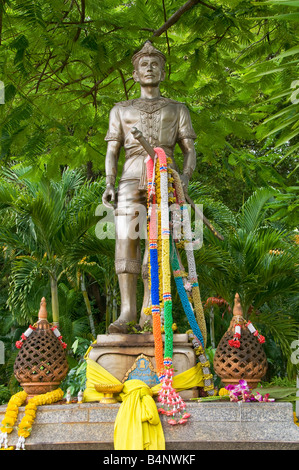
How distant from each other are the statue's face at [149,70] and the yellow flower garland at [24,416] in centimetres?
350

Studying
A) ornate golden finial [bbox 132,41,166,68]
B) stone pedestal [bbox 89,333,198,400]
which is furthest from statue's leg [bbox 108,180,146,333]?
ornate golden finial [bbox 132,41,166,68]

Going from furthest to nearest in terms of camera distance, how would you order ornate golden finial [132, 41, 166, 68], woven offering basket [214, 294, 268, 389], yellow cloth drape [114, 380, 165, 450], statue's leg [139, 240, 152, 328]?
1. ornate golden finial [132, 41, 166, 68]
2. statue's leg [139, 240, 152, 328]
3. woven offering basket [214, 294, 268, 389]
4. yellow cloth drape [114, 380, 165, 450]

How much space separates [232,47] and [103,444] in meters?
4.70

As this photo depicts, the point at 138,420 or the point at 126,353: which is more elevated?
the point at 126,353

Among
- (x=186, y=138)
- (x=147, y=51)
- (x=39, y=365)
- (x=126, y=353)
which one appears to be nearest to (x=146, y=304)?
(x=126, y=353)

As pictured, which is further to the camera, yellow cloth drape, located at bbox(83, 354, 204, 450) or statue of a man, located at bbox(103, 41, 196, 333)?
statue of a man, located at bbox(103, 41, 196, 333)

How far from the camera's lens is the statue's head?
249 inches

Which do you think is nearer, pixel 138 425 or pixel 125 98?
pixel 138 425

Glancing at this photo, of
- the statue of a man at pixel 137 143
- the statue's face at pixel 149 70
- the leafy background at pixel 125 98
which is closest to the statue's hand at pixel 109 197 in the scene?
the statue of a man at pixel 137 143

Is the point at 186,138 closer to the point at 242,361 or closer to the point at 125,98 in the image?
the point at 125,98

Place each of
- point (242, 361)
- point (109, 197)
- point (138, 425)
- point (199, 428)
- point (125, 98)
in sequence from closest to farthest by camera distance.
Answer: point (138, 425) < point (199, 428) < point (242, 361) < point (109, 197) < point (125, 98)

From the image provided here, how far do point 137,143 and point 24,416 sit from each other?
3.09 m

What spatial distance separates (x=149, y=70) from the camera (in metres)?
6.32

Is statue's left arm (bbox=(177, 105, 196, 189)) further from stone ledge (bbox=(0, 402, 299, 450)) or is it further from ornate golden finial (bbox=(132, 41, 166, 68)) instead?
stone ledge (bbox=(0, 402, 299, 450))
